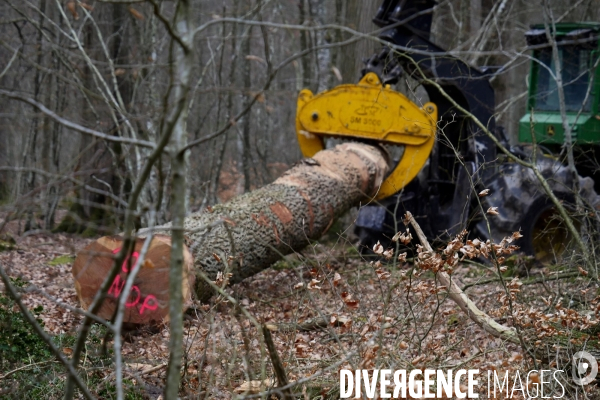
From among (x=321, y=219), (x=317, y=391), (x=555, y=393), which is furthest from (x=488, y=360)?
(x=321, y=219)

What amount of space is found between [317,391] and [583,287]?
2.60m

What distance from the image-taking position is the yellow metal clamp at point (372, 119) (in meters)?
8.34

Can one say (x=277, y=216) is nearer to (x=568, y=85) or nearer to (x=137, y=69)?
(x=137, y=69)

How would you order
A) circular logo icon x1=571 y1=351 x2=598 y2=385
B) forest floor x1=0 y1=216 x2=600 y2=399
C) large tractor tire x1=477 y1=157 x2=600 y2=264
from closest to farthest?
forest floor x1=0 y1=216 x2=600 y2=399
circular logo icon x1=571 y1=351 x2=598 y2=385
large tractor tire x1=477 y1=157 x2=600 y2=264

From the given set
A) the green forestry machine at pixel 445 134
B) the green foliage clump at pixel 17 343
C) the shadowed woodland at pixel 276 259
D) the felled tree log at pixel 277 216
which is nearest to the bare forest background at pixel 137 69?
the shadowed woodland at pixel 276 259

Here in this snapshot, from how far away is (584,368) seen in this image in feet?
14.0

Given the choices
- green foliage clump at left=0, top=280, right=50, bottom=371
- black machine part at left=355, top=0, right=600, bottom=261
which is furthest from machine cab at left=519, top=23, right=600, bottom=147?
green foliage clump at left=0, top=280, right=50, bottom=371

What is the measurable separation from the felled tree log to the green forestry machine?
1.31 feet

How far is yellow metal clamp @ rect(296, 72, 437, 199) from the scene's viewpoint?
834 cm

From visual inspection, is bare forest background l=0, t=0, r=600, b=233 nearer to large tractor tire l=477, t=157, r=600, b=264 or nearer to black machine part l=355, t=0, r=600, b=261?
black machine part l=355, t=0, r=600, b=261

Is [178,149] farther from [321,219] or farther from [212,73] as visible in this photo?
[212,73]

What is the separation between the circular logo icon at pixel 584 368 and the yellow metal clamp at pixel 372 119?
13.9 ft

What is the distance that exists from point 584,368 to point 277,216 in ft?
11.5

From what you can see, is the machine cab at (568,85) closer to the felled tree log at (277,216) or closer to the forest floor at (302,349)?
the felled tree log at (277,216)
